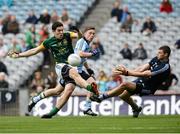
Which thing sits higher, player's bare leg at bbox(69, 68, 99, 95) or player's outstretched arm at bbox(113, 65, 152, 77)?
player's outstretched arm at bbox(113, 65, 152, 77)

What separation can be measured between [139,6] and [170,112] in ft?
30.2

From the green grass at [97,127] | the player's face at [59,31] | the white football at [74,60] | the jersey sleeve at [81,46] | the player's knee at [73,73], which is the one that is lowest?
the green grass at [97,127]

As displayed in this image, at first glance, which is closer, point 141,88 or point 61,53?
point 61,53

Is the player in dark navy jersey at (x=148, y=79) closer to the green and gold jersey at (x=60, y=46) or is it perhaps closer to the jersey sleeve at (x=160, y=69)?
the jersey sleeve at (x=160, y=69)

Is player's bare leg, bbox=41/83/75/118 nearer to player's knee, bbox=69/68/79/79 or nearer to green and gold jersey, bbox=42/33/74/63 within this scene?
player's knee, bbox=69/68/79/79

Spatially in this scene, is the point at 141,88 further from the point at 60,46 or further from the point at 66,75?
the point at 60,46

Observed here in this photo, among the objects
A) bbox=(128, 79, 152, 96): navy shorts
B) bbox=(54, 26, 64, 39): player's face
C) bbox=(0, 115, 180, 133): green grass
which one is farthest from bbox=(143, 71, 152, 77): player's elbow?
bbox=(54, 26, 64, 39): player's face

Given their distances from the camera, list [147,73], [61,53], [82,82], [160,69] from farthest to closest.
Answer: [160,69] < [61,53] < [147,73] < [82,82]

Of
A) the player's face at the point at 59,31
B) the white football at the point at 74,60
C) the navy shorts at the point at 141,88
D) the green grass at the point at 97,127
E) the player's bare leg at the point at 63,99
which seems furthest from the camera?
the navy shorts at the point at 141,88

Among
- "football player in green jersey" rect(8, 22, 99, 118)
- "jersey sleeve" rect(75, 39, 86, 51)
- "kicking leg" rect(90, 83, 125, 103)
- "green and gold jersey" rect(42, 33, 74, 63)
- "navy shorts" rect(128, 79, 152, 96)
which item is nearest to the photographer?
"football player in green jersey" rect(8, 22, 99, 118)

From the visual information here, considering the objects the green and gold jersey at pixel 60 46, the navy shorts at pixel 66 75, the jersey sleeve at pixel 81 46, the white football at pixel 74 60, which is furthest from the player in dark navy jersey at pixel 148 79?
the white football at pixel 74 60

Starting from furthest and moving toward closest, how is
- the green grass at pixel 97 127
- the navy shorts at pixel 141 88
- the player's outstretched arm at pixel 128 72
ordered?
the navy shorts at pixel 141 88
the player's outstretched arm at pixel 128 72
the green grass at pixel 97 127

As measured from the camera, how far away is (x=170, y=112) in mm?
25062

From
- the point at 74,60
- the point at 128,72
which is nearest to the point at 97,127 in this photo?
the point at 128,72
